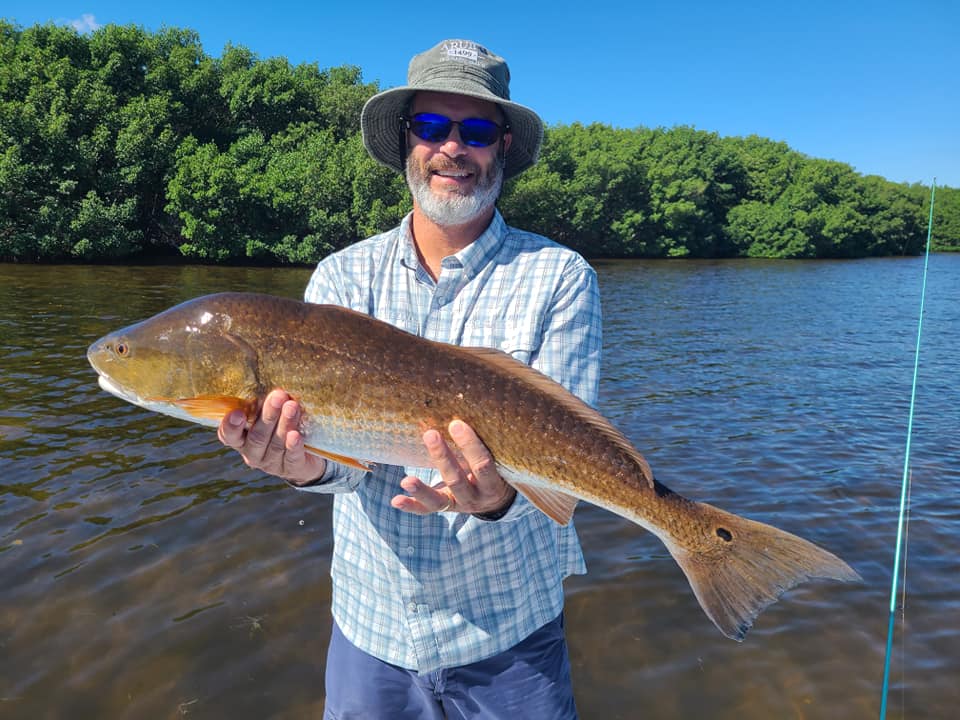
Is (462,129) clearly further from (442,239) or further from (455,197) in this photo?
(442,239)

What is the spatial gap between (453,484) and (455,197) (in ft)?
4.10

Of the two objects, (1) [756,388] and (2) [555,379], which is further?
(1) [756,388]

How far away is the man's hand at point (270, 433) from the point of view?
88.0 inches

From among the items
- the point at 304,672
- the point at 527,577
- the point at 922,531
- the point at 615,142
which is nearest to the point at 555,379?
the point at 527,577

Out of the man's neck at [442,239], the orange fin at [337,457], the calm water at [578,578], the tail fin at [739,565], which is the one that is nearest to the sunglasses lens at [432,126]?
the man's neck at [442,239]

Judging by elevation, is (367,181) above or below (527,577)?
above

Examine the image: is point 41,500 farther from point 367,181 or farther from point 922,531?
point 367,181

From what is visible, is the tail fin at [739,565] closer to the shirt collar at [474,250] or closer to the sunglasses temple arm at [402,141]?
the shirt collar at [474,250]

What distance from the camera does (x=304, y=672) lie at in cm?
465

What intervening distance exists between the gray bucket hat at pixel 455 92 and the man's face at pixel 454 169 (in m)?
0.10

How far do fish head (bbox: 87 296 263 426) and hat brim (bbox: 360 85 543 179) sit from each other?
118 cm

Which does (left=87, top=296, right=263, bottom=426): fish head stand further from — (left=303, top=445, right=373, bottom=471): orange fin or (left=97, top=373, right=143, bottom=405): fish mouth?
(left=303, top=445, right=373, bottom=471): orange fin

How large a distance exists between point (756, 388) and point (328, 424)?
40.5 ft

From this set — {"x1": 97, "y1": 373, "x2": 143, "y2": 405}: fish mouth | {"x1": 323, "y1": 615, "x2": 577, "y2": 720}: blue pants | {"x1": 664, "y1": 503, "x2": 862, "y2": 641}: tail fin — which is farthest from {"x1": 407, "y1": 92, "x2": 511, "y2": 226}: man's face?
{"x1": 323, "y1": 615, "x2": 577, "y2": 720}: blue pants
